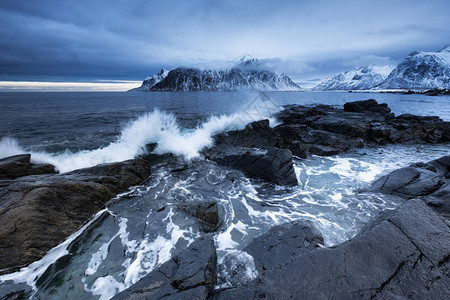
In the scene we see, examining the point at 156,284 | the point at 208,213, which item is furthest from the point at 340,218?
the point at 156,284

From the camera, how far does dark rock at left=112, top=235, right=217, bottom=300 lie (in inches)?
114

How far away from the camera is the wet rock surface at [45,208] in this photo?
15.3ft

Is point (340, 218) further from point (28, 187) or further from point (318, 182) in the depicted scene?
point (28, 187)

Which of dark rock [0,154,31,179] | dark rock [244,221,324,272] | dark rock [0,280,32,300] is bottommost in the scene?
dark rock [0,280,32,300]

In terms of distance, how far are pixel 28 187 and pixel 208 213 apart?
18.3 ft

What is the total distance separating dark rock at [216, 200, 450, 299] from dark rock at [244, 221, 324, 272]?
32.9 inches

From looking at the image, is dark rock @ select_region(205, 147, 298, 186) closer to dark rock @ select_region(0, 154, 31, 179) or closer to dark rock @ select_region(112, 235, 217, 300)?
dark rock @ select_region(112, 235, 217, 300)

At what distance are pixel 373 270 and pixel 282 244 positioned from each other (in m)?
1.67

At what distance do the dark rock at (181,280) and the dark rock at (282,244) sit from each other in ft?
3.26

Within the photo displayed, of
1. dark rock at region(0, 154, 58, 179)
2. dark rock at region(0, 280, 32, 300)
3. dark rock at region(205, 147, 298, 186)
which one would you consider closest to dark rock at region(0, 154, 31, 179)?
dark rock at region(0, 154, 58, 179)

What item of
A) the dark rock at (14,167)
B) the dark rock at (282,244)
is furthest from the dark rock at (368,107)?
the dark rock at (14,167)

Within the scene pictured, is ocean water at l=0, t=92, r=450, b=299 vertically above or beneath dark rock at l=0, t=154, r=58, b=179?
beneath

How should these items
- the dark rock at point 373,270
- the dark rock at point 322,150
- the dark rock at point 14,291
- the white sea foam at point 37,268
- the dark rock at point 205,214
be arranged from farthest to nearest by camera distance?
the dark rock at point 322,150, the dark rock at point 205,214, the white sea foam at point 37,268, the dark rock at point 14,291, the dark rock at point 373,270

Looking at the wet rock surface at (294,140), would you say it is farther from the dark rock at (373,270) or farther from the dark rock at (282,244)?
the dark rock at (373,270)
